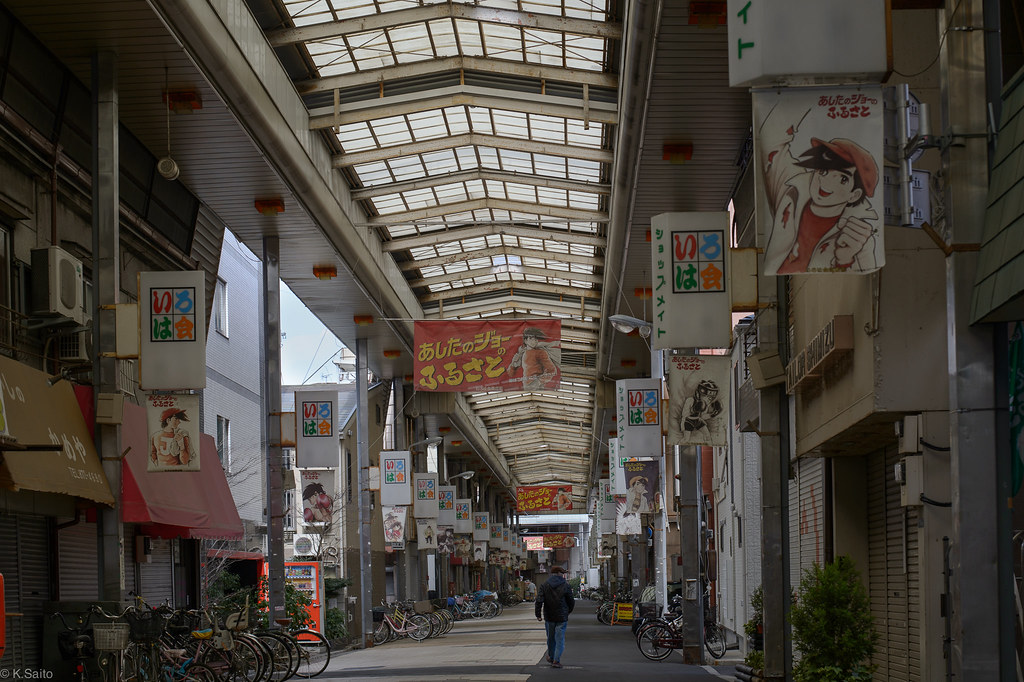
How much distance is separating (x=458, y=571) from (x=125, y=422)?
48.9 meters

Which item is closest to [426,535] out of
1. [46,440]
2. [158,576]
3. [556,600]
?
[556,600]

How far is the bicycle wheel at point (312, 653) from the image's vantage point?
62.1ft

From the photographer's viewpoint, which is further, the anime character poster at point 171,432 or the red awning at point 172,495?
the red awning at point 172,495

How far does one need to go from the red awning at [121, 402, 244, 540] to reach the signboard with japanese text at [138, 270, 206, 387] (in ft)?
4.24

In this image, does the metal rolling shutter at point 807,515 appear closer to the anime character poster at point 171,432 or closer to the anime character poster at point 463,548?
the anime character poster at point 171,432

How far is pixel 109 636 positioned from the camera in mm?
12578

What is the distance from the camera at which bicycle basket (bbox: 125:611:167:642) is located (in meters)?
13.0

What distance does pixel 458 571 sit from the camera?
63344 mm

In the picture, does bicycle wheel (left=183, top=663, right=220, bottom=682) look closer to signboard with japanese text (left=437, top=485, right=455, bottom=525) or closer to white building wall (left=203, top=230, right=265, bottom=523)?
white building wall (left=203, top=230, right=265, bottom=523)

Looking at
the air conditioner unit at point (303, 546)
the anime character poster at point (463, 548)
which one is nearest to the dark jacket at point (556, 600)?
the air conditioner unit at point (303, 546)

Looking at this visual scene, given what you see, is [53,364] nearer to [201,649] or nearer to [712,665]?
[201,649]

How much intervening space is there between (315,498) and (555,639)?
7.35 m

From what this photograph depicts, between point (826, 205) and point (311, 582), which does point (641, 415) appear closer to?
point (311, 582)

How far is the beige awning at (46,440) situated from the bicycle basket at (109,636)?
1328mm
